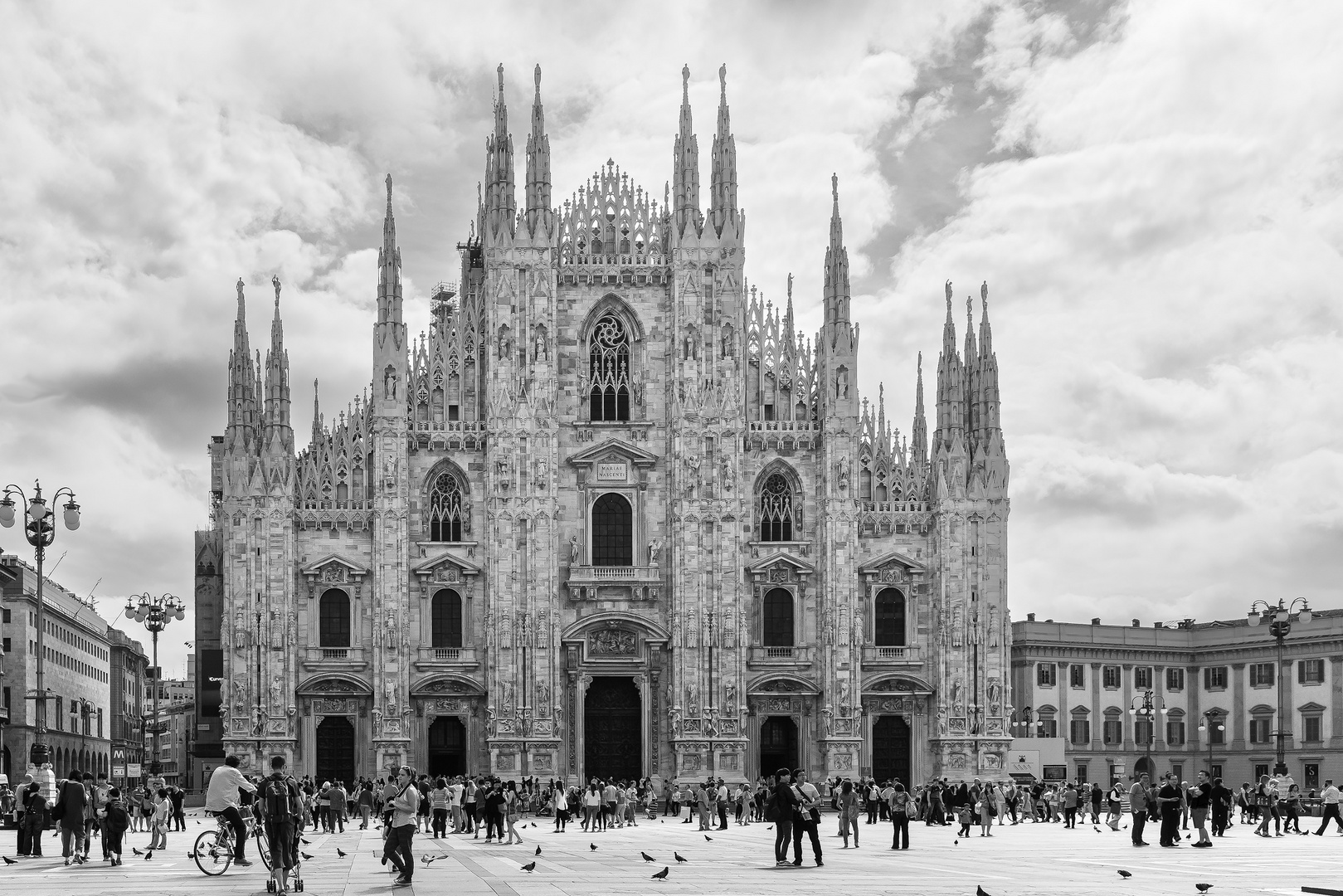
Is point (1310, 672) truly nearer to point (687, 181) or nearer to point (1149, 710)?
point (1149, 710)

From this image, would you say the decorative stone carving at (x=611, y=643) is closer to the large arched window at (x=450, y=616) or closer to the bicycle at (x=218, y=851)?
the large arched window at (x=450, y=616)

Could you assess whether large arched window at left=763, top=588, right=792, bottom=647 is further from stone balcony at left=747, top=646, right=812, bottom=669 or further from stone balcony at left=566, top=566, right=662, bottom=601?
stone balcony at left=566, top=566, right=662, bottom=601

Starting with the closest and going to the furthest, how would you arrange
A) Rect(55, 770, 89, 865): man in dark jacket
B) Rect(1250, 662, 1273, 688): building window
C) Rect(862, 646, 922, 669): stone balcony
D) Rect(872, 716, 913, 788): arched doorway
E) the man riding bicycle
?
1. the man riding bicycle
2. Rect(55, 770, 89, 865): man in dark jacket
3. Rect(862, 646, 922, 669): stone balcony
4. Rect(872, 716, 913, 788): arched doorway
5. Rect(1250, 662, 1273, 688): building window

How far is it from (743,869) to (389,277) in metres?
41.9

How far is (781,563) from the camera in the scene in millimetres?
69438

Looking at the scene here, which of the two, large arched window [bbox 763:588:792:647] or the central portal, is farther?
large arched window [bbox 763:588:792:647]

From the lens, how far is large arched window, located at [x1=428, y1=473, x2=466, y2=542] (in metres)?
69.1

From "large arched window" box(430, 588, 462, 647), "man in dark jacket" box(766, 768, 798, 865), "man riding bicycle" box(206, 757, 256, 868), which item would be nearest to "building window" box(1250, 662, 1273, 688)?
"large arched window" box(430, 588, 462, 647)

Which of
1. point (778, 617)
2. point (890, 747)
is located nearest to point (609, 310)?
point (778, 617)

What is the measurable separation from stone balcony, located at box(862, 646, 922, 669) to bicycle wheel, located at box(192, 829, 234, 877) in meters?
42.0

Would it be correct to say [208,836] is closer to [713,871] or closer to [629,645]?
[713,871]

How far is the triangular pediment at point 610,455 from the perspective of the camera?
69.2m

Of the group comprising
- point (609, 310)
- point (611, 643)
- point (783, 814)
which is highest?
point (609, 310)

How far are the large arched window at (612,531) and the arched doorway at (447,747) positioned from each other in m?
7.85
